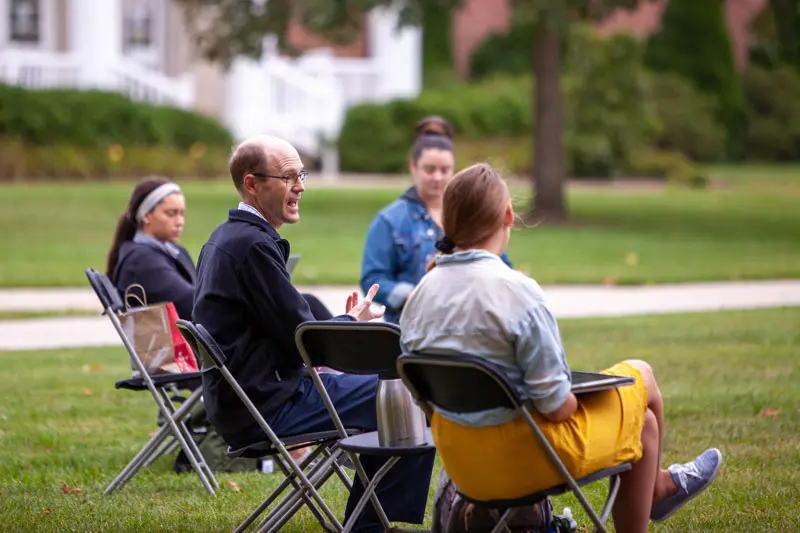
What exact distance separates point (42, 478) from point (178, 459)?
0.72m

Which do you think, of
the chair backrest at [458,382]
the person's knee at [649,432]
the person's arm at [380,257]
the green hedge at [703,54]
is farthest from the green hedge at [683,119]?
the chair backrest at [458,382]

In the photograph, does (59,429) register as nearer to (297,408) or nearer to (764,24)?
(297,408)

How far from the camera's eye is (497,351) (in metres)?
4.38

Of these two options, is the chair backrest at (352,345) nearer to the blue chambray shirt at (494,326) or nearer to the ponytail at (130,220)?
the blue chambray shirt at (494,326)

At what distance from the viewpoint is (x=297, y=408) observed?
518cm

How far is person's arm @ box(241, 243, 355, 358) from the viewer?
503 cm

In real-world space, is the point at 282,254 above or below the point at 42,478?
above

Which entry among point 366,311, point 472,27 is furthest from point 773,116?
point 366,311

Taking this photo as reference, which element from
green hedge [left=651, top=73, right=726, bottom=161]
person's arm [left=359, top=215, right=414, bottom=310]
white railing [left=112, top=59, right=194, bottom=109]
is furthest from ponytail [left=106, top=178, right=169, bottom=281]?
green hedge [left=651, top=73, right=726, bottom=161]

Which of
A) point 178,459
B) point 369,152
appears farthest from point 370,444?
point 369,152

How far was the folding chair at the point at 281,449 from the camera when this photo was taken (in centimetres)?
496

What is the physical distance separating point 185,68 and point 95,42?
5888 millimetres

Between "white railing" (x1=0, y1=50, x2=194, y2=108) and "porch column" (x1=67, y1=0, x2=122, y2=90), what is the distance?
0.02 metres

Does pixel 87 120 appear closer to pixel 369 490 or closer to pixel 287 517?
pixel 287 517
